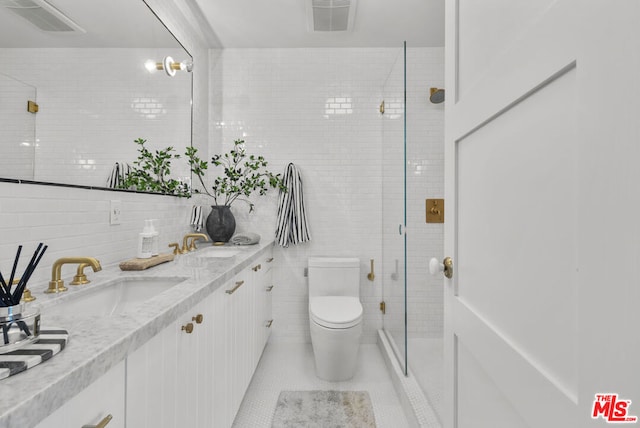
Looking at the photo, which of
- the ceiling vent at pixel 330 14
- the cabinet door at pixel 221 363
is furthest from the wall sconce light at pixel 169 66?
the cabinet door at pixel 221 363

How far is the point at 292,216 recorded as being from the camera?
2582 millimetres

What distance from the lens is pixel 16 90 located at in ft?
3.34

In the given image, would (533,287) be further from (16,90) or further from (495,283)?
(16,90)

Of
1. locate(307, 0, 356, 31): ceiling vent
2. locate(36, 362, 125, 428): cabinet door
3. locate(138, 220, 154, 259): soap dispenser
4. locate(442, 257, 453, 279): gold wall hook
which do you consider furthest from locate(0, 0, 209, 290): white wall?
locate(442, 257, 453, 279): gold wall hook

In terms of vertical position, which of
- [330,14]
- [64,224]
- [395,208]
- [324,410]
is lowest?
[324,410]

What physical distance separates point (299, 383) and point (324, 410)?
32 centimetres

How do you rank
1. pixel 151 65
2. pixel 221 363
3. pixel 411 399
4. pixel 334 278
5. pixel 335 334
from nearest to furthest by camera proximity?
pixel 221 363 < pixel 411 399 < pixel 151 65 < pixel 335 334 < pixel 334 278

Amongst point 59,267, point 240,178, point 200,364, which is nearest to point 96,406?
point 200,364

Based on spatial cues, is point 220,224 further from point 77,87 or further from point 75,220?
point 77,87

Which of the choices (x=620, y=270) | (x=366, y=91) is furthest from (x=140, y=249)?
(x=366, y=91)

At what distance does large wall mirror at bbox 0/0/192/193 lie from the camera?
1.01 metres

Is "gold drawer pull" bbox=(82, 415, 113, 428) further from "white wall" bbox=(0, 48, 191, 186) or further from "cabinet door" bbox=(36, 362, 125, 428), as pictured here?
"white wall" bbox=(0, 48, 191, 186)

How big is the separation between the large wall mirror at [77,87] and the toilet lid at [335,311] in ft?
4.46

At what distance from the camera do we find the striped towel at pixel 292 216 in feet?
8.45
